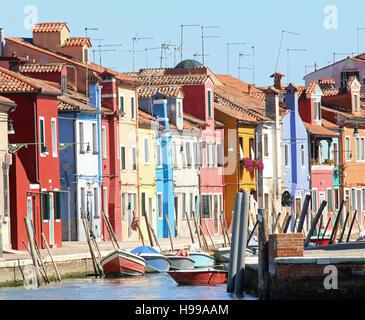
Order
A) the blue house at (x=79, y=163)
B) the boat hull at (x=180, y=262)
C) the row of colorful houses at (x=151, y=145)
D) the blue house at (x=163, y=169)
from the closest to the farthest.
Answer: the boat hull at (x=180, y=262) → the row of colorful houses at (x=151, y=145) → the blue house at (x=79, y=163) → the blue house at (x=163, y=169)

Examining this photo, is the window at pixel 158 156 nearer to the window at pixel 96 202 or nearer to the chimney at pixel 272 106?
the window at pixel 96 202

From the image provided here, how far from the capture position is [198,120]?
67.7 metres

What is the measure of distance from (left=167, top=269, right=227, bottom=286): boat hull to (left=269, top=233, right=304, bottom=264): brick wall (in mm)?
11328

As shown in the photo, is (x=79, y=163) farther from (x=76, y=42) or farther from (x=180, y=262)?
(x=76, y=42)

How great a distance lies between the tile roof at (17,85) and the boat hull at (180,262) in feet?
26.4

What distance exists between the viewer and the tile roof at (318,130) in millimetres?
77162

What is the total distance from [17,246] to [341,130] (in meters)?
36.3

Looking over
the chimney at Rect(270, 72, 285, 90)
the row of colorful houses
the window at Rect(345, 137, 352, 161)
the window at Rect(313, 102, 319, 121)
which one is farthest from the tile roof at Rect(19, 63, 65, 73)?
the window at Rect(345, 137, 352, 161)

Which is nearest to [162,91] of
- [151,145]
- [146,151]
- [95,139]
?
[151,145]

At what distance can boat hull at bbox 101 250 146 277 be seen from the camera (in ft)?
151

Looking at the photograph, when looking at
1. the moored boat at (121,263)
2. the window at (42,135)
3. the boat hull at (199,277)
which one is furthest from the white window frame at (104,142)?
the boat hull at (199,277)

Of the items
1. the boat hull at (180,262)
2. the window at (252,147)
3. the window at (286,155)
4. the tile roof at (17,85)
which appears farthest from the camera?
the window at (286,155)

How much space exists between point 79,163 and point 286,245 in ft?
81.7
